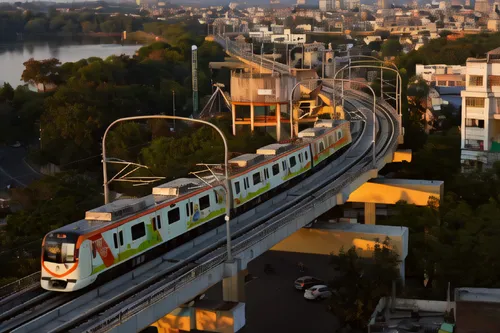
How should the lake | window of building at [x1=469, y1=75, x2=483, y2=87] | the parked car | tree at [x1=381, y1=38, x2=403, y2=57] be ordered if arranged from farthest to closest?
the lake → tree at [x1=381, y1=38, x2=403, y2=57] → window of building at [x1=469, y1=75, x2=483, y2=87] → the parked car

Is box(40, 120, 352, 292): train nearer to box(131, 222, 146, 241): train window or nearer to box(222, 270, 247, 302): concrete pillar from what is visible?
box(131, 222, 146, 241): train window

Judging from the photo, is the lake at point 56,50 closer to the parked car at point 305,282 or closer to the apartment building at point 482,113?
the apartment building at point 482,113

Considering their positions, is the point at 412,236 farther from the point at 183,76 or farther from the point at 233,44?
the point at 233,44

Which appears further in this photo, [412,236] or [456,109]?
[456,109]

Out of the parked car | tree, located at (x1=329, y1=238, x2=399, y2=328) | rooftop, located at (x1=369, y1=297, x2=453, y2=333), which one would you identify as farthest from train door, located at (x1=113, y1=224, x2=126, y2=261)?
the parked car

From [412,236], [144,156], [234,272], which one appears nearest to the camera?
[234,272]

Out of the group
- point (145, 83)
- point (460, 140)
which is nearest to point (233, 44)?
point (145, 83)

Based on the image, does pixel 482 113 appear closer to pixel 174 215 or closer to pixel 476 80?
pixel 476 80

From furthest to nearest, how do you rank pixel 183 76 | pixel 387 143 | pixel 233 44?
pixel 233 44
pixel 183 76
pixel 387 143

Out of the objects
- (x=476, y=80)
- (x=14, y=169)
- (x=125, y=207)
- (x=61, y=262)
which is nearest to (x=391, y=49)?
(x=14, y=169)
